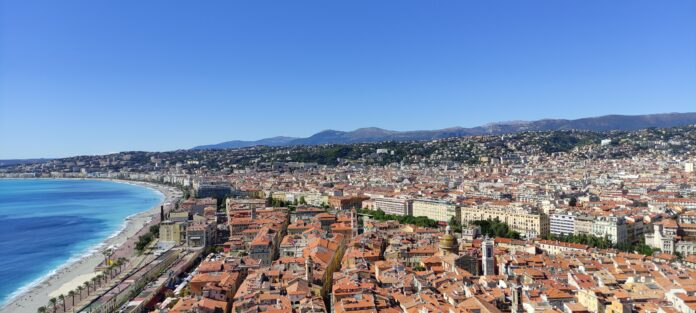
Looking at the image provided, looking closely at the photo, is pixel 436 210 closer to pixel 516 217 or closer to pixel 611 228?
pixel 516 217

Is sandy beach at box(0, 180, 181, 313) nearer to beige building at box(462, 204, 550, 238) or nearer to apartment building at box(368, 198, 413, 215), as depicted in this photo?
apartment building at box(368, 198, 413, 215)

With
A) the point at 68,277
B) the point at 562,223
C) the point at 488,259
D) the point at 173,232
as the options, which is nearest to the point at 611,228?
the point at 562,223

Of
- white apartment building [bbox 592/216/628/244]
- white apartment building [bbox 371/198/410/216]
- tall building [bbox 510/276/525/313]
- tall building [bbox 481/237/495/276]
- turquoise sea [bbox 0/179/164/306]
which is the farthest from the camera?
white apartment building [bbox 371/198/410/216]

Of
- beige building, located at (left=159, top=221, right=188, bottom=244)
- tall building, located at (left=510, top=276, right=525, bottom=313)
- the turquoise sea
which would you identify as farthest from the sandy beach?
tall building, located at (left=510, top=276, right=525, bottom=313)

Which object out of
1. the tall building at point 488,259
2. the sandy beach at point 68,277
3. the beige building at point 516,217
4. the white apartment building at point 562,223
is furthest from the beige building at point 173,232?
the white apartment building at point 562,223

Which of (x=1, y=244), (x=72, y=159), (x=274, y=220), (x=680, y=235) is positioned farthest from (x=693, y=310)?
(x=72, y=159)

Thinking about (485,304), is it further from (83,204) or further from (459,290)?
(83,204)
